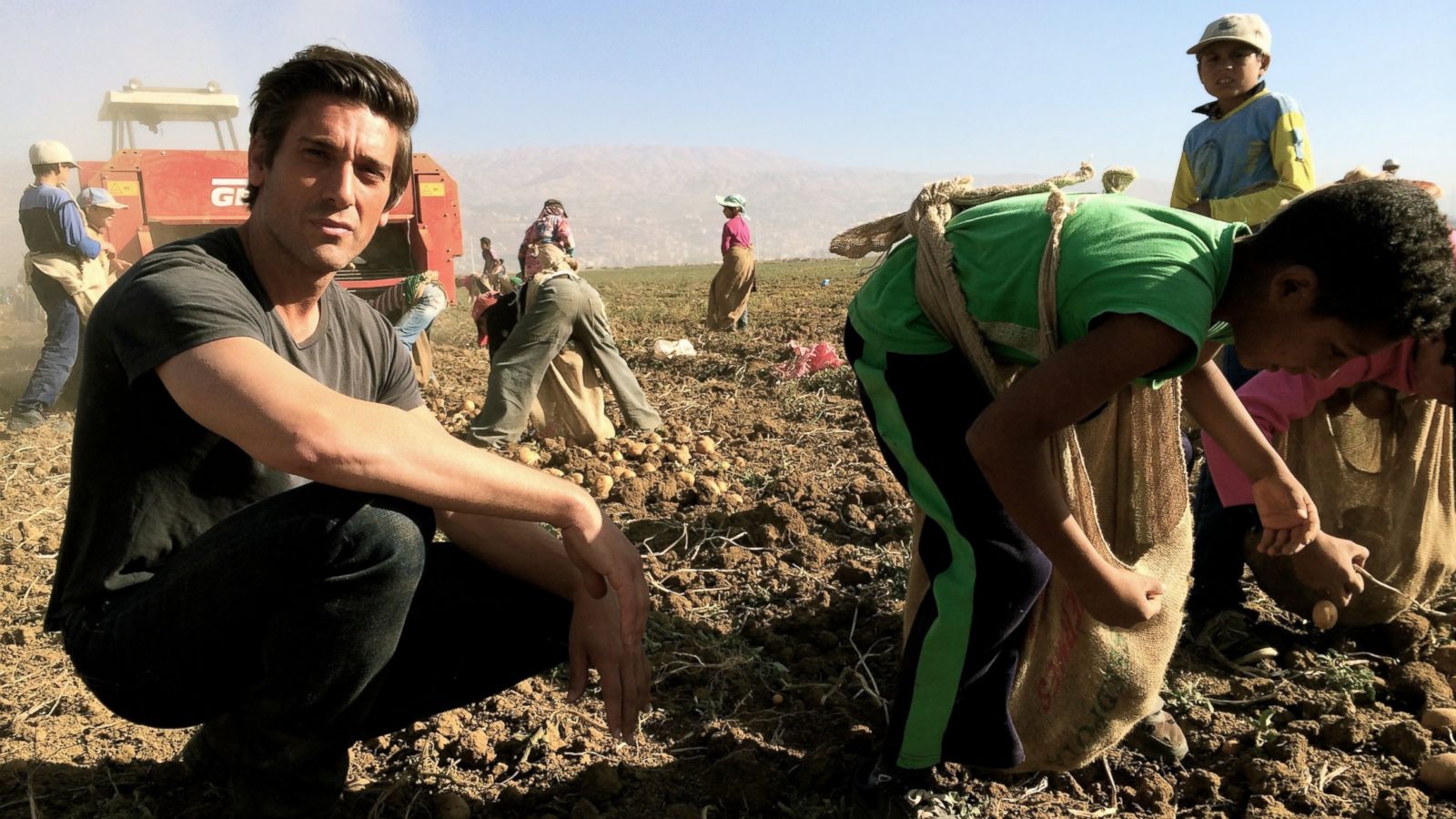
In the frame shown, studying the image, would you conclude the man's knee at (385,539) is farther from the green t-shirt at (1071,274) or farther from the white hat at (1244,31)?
the white hat at (1244,31)

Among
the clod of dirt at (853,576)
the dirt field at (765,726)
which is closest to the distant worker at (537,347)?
the dirt field at (765,726)

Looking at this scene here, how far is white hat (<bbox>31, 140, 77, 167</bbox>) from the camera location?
6.31 meters

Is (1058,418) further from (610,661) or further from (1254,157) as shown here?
(1254,157)

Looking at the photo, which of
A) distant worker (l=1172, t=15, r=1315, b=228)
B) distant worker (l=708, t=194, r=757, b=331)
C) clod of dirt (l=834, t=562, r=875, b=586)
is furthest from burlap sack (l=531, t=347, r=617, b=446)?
distant worker (l=708, t=194, r=757, b=331)

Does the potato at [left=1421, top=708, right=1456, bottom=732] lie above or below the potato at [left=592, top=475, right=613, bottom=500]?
above

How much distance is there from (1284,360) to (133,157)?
8689 mm

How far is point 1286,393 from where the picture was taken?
7.52ft

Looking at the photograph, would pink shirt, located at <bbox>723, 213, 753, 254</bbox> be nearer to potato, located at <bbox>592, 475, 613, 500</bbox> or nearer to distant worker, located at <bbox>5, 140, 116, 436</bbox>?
distant worker, located at <bbox>5, 140, 116, 436</bbox>

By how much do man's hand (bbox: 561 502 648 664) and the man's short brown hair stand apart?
797 mm

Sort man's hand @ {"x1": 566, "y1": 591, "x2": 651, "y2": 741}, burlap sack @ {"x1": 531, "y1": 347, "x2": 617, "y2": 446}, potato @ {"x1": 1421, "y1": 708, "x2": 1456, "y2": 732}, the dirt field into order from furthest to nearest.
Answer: burlap sack @ {"x1": 531, "y1": 347, "x2": 617, "y2": 446}
potato @ {"x1": 1421, "y1": 708, "x2": 1456, "y2": 732}
the dirt field
man's hand @ {"x1": 566, "y1": 591, "x2": 651, "y2": 741}

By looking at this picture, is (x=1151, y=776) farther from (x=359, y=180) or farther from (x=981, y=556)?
(x=359, y=180)

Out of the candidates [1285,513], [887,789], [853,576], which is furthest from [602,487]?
[1285,513]

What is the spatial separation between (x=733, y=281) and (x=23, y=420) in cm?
622

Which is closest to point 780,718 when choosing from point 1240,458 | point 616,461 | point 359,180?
point 1240,458
